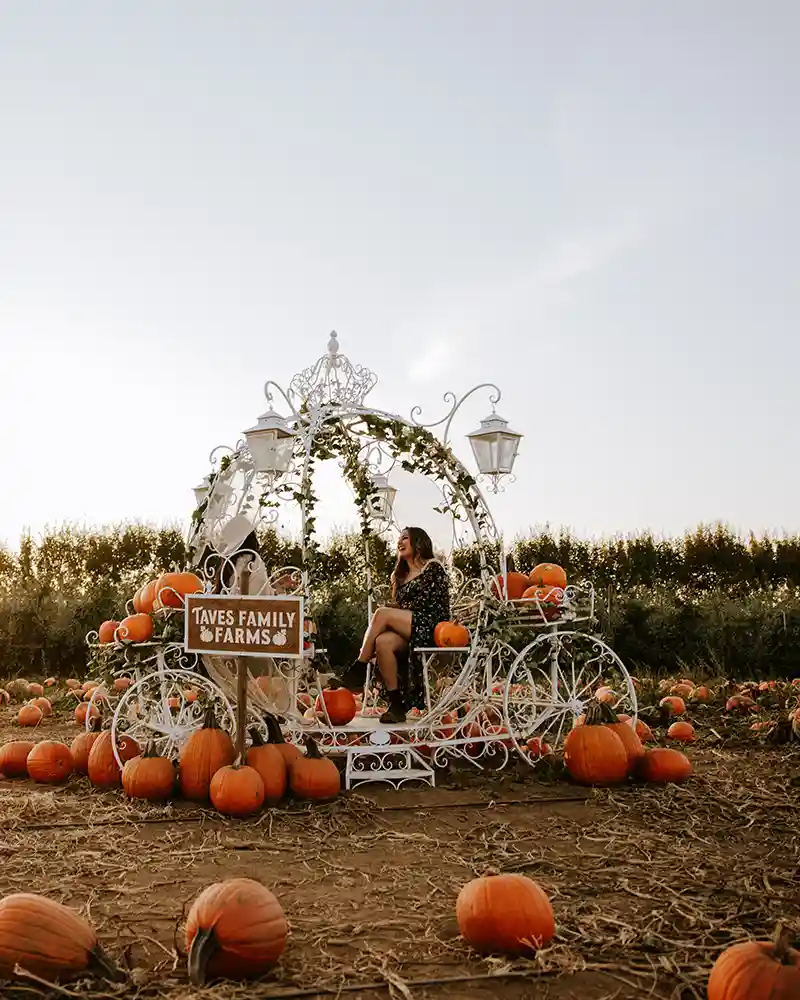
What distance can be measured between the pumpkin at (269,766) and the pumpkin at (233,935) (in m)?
2.45

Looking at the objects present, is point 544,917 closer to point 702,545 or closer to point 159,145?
point 159,145

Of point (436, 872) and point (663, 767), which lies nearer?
point (436, 872)

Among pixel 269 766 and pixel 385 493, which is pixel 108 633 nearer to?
pixel 269 766

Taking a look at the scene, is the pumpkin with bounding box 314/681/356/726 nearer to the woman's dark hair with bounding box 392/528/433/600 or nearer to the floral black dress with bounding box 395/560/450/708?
the floral black dress with bounding box 395/560/450/708

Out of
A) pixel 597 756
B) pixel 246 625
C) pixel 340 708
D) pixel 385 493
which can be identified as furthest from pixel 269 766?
pixel 385 493

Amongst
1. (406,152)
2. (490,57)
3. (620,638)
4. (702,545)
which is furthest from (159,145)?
(702,545)

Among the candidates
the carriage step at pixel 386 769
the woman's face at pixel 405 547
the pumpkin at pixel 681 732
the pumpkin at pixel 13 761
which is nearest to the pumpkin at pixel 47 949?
the carriage step at pixel 386 769

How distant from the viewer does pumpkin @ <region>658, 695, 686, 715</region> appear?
307 inches

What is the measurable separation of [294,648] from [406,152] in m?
4.69

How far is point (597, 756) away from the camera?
217 inches

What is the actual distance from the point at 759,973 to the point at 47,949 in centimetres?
192

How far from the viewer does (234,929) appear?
2.55 m

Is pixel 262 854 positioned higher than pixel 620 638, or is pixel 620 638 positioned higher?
pixel 620 638

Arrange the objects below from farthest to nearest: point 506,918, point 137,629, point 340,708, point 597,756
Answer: point 340,708 < point 137,629 < point 597,756 < point 506,918
